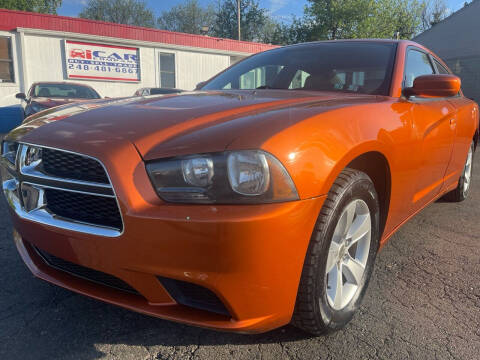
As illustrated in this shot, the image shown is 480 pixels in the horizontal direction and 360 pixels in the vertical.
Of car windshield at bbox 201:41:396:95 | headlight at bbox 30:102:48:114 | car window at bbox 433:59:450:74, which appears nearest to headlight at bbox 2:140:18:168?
car windshield at bbox 201:41:396:95

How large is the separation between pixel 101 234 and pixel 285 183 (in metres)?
0.72

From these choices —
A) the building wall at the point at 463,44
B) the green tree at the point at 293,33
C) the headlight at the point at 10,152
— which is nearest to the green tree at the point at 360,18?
the green tree at the point at 293,33

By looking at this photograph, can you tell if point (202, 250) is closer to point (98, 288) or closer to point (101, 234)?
point (101, 234)

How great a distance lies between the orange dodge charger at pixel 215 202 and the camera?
1321 mm

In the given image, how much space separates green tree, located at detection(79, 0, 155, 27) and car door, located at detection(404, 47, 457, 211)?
48.8 meters

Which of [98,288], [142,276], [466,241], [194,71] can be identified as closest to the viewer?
[142,276]

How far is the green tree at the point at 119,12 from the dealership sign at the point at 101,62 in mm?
35121

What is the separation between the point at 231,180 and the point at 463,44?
Answer: 62.8ft

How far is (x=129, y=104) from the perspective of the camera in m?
2.05

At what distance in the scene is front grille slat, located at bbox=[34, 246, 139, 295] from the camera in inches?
61.0

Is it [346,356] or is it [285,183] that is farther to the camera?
[346,356]

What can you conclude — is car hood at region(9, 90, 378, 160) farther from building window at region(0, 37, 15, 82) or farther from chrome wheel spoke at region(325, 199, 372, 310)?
building window at region(0, 37, 15, 82)

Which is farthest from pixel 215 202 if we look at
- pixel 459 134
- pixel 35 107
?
pixel 35 107

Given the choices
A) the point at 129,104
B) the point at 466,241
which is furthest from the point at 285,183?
the point at 466,241
